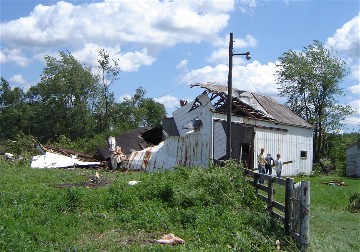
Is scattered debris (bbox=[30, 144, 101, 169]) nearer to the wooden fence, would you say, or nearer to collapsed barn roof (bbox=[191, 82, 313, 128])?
collapsed barn roof (bbox=[191, 82, 313, 128])

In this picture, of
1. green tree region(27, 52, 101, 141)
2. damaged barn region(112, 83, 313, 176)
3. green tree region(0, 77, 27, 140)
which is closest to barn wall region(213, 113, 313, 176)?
damaged barn region(112, 83, 313, 176)

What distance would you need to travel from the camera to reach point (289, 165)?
113 feet

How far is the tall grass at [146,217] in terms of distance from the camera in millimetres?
8578

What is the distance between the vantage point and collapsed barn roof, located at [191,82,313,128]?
30.0 meters

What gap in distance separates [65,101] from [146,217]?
1910 inches

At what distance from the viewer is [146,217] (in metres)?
10.5

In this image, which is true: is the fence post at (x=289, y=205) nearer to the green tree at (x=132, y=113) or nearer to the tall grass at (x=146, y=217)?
the tall grass at (x=146, y=217)

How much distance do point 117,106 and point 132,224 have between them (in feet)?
156

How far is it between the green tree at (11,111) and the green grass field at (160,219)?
156 feet

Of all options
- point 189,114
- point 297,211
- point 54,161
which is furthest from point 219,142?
point 297,211

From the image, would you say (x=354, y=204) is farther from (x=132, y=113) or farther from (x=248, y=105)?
(x=132, y=113)

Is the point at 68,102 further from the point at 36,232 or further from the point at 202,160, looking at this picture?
the point at 36,232

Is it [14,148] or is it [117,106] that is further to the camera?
[117,106]

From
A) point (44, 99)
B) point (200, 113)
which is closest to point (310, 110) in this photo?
point (200, 113)
